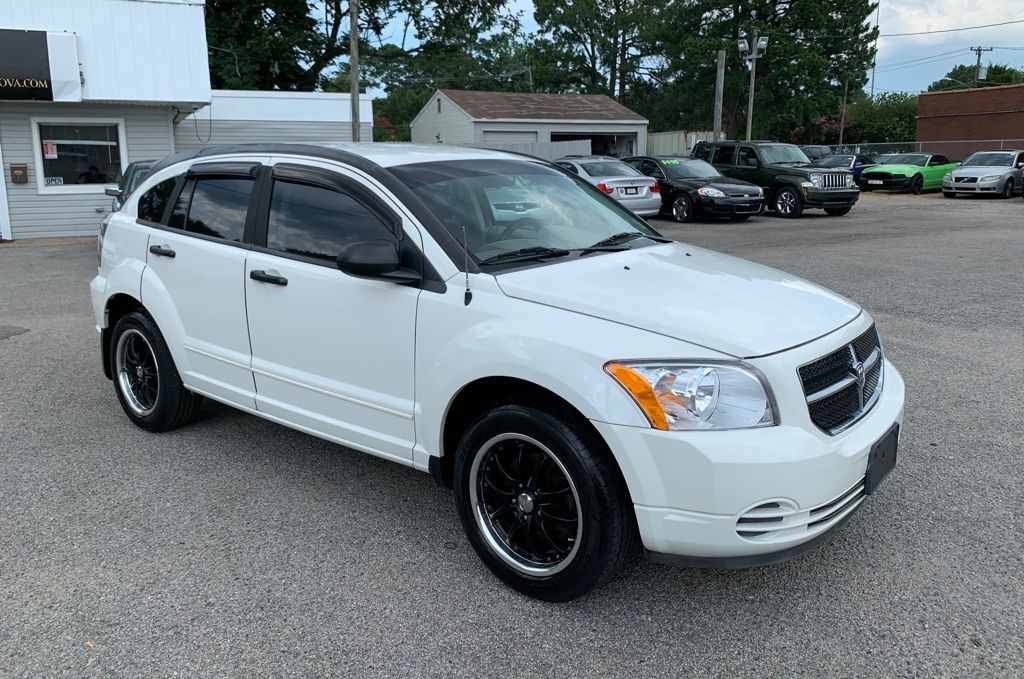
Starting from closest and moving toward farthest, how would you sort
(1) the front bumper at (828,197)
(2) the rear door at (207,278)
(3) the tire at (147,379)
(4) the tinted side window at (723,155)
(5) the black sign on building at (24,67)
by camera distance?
(2) the rear door at (207,278) → (3) the tire at (147,379) → (5) the black sign on building at (24,67) → (1) the front bumper at (828,197) → (4) the tinted side window at (723,155)

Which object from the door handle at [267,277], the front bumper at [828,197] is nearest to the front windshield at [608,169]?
the front bumper at [828,197]

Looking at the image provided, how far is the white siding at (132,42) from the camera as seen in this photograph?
15789 mm

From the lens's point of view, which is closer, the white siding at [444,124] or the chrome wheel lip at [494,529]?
the chrome wheel lip at [494,529]

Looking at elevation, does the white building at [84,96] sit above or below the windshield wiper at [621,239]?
above

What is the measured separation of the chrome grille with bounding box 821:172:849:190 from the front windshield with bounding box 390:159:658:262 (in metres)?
16.5

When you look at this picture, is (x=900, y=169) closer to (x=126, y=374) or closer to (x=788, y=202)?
(x=788, y=202)

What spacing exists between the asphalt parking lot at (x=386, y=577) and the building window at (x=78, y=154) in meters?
14.2

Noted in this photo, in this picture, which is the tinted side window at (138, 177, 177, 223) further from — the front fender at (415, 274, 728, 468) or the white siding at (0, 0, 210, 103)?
the white siding at (0, 0, 210, 103)

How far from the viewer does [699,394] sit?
109 inches

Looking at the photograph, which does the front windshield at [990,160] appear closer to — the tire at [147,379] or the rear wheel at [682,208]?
the rear wheel at [682,208]

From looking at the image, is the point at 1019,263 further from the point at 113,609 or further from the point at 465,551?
the point at 113,609

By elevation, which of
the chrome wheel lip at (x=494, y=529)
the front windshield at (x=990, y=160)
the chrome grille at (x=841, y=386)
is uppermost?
the front windshield at (x=990, y=160)

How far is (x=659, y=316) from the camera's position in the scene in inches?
117

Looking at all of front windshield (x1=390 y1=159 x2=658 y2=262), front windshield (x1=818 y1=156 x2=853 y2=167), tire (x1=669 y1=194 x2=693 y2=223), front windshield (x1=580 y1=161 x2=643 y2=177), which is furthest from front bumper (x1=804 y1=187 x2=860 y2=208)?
front windshield (x1=390 y1=159 x2=658 y2=262)
